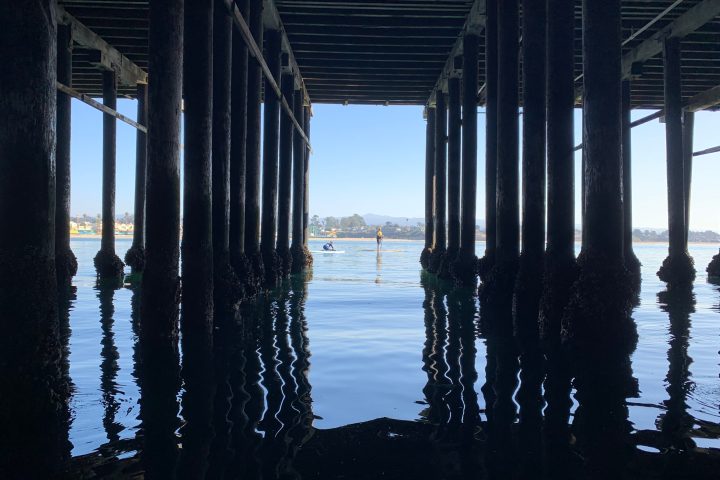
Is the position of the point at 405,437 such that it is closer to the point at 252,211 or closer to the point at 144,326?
the point at 144,326

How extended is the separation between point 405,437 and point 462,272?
11.2m

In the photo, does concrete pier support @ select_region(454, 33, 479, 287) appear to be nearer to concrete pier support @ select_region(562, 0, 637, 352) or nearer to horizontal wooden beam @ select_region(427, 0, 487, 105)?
horizontal wooden beam @ select_region(427, 0, 487, 105)

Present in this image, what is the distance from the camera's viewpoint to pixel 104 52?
1652 cm

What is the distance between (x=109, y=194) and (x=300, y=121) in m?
8.21

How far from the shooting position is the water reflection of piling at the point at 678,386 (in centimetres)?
349

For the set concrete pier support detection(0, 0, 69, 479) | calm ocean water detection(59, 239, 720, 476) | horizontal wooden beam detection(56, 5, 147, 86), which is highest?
horizontal wooden beam detection(56, 5, 147, 86)

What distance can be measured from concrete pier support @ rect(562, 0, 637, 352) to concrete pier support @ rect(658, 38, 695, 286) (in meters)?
8.84

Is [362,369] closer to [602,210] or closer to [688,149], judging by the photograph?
[602,210]

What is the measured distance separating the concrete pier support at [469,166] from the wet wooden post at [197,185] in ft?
27.3

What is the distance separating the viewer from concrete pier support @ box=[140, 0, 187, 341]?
589cm

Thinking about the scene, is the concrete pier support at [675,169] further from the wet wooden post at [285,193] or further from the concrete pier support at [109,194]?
the concrete pier support at [109,194]

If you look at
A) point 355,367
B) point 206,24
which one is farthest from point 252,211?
point 355,367

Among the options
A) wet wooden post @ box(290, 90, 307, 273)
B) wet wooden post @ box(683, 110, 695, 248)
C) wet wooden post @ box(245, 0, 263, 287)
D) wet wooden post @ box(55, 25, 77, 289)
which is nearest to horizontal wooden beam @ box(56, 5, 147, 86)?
wet wooden post @ box(55, 25, 77, 289)

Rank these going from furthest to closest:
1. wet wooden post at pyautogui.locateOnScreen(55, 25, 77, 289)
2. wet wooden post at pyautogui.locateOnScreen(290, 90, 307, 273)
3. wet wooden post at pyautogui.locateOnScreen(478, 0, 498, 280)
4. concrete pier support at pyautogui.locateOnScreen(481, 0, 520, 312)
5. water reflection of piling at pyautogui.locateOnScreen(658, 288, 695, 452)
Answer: wet wooden post at pyautogui.locateOnScreen(290, 90, 307, 273), wet wooden post at pyautogui.locateOnScreen(55, 25, 77, 289), wet wooden post at pyautogui.locateOnScreen(478, 0, 498, 280), concrete pier support at pyautogui.locateOnScreen(481, 0, 520, 312), water reflection of piling at pyautogui.locateOnScreen(658, 288, 695, 452)
